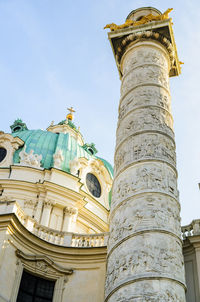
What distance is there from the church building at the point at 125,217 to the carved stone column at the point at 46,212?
38 mm

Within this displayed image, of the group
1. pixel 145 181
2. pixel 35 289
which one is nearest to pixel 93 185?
pixel 35 289

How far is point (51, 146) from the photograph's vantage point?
2019cm

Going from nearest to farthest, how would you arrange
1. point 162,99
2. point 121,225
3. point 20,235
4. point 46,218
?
Result: point 121,225 → point 162,99 → point 20,235 → point 46,218

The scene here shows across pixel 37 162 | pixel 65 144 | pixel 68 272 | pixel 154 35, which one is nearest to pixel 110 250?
pixel 68 272

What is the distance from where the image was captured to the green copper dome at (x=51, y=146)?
19.3m

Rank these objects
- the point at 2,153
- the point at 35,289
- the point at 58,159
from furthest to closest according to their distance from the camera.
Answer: the point at 2,153 → the point at 58,159 → the point at 35,289

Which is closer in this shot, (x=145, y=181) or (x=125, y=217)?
(x=125, y=217)

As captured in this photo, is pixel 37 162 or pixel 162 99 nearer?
pixel 162 99

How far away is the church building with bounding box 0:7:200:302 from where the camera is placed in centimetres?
719

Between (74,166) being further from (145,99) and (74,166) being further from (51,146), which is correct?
(145,99)

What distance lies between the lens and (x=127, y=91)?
414 inches

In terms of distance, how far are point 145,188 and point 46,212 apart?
938 centimetres

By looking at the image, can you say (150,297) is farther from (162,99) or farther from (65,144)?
(65,144)

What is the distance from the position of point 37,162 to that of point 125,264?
1194 centimetres
